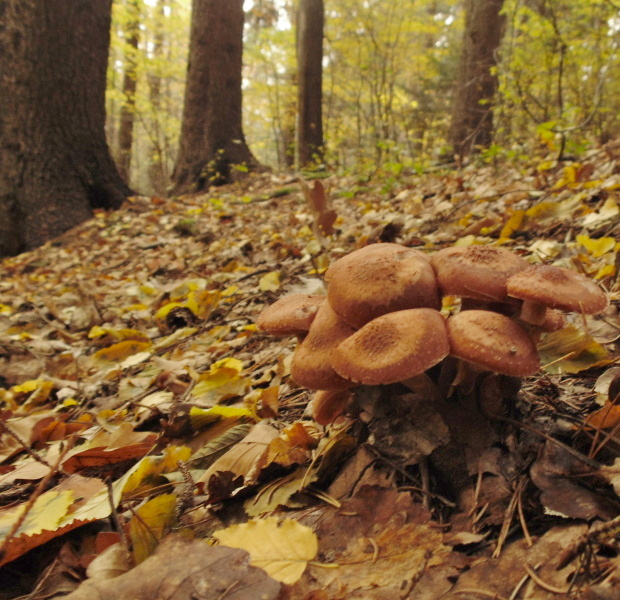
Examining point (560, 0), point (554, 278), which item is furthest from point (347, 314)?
point (560, 0)

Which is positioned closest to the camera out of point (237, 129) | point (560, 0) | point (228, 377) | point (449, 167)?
point (228, 377)

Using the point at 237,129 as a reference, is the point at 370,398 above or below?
below

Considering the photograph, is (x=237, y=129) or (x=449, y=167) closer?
(x=449, y=167)

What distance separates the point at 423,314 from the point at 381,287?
0.16 m

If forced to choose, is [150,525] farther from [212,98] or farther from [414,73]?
[414,73]

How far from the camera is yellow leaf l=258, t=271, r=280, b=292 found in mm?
3553

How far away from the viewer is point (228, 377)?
231 centimetres

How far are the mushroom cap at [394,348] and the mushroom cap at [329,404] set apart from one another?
0.40m

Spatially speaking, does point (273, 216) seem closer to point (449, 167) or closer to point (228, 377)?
point (449, 167)

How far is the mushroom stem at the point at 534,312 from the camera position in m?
1.26

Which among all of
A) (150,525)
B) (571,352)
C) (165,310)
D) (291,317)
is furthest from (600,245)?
(165,310)

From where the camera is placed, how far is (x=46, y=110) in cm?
791

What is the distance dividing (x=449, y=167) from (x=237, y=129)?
211 inches

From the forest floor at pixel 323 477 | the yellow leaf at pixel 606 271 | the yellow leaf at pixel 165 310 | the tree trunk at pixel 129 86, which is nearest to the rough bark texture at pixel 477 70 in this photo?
the forest floor at pixel 323 477
